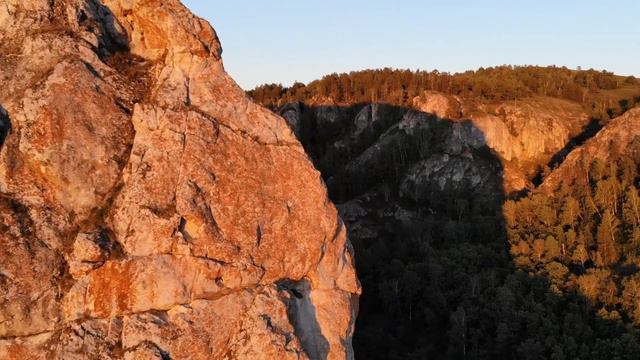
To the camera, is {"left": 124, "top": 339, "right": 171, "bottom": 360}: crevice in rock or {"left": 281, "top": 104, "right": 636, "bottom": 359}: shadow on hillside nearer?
{"left": 124, "top": 339, "right": 171, "bottom": 360}: crevice in rock

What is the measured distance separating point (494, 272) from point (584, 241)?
12.3 metres

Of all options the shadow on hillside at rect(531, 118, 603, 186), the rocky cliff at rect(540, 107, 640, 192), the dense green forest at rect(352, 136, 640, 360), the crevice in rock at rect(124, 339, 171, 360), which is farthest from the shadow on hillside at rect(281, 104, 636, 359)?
the crevice in rock at rect(124, 339, 171, 360)

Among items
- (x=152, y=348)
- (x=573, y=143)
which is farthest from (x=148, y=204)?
(x=573, y=143)

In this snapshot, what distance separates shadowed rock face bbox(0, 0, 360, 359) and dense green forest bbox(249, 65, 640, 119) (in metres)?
92.9

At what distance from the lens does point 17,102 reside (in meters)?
21.3

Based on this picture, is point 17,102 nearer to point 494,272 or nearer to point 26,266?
point 26,266

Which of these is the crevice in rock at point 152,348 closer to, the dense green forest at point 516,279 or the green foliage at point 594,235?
the dense green forest at point 516,279

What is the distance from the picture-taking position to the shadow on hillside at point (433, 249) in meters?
57.3

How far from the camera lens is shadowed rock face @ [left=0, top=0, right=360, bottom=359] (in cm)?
2005

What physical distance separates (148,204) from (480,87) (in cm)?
10279

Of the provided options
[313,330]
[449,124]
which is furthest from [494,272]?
[313,330]

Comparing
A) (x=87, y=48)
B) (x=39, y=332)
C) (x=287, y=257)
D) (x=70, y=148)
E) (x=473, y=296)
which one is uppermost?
(x=87, y=48)

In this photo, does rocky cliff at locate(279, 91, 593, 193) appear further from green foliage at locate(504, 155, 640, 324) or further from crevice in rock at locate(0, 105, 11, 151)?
crevice in rock at locate(0, 105, 11, 151)

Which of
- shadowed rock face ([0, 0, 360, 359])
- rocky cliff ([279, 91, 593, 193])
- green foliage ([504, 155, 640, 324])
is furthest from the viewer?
rocky cliff ([279, 91, 593, 193])
